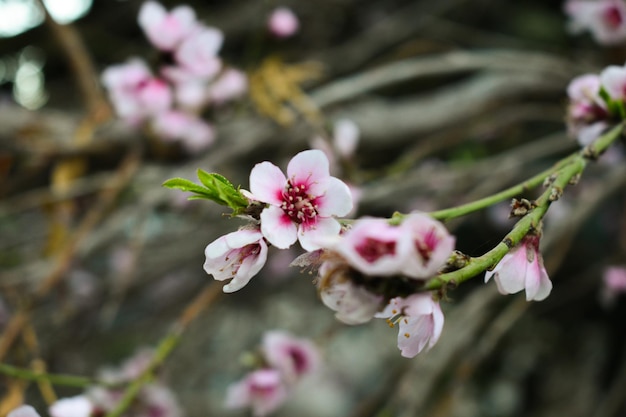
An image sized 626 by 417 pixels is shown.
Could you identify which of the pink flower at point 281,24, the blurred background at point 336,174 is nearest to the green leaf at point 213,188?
the blurred background at point 336,174

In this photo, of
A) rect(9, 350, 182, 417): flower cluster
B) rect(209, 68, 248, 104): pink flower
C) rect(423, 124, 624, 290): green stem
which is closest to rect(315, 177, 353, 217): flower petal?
rect(423, 124, 624, 290): green stem

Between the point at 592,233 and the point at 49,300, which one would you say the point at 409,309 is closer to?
the point at 49,300

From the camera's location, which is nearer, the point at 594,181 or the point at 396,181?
the point at 396,181

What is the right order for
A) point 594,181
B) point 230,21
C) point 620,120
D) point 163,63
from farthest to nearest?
point 230,21
point 594,181
point 163,63
point 620,120

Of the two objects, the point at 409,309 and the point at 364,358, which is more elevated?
the point at 364,358

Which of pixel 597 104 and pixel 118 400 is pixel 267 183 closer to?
pixel 597 104

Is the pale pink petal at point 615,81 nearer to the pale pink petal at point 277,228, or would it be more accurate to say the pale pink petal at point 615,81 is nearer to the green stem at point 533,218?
the green stem at point 533,218

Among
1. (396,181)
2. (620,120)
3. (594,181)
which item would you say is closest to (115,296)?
(396,181)
